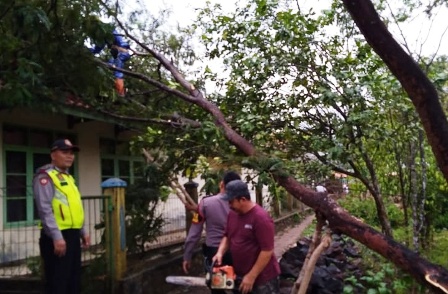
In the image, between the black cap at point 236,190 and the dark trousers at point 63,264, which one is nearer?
the black cap at point 236,190

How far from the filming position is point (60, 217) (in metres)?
5.12

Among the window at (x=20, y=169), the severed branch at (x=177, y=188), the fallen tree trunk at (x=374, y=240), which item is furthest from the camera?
the window at (x=20, y=169)

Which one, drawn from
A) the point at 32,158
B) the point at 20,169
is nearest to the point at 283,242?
the point at 32,158

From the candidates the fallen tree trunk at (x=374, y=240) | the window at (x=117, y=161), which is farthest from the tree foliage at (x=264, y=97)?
the window at (x=117, y=161)

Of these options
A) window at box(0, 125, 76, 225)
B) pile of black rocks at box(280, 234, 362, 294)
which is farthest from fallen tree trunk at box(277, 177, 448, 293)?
window at box(0, 125, 76, 225)

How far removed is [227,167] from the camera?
6.98 meters

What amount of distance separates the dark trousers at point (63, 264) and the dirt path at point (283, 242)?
9.10 ft

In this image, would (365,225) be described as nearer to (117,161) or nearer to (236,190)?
(236,190)

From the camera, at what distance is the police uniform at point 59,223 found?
195 inches

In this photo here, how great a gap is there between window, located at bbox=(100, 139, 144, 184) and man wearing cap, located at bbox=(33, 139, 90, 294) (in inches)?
252

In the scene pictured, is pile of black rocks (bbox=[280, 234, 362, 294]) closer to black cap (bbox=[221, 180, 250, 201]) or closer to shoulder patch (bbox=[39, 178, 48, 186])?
black cap (bbox=[221, 180, 250, 201])

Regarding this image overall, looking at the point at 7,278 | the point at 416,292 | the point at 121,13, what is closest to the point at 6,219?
the point at 7,278

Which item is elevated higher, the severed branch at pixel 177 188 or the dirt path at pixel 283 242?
the severed branch at pixel 177 188

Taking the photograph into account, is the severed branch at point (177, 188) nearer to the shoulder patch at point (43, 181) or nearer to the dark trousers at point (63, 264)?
the dark trousers at point (63, 264)
